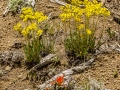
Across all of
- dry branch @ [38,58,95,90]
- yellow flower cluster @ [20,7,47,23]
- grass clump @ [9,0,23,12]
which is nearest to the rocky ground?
dry branch @ [38,58,95,90]

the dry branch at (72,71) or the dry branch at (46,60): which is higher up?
the dry branch at (46,60)

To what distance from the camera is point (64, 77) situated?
6.09m

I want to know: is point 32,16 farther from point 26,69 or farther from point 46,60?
point 26,69

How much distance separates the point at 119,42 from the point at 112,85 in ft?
4.51

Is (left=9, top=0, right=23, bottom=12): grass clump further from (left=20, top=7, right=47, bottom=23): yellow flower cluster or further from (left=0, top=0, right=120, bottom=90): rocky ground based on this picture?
(left=20, top=7, right=47, bottom=23): yellow flower cluster

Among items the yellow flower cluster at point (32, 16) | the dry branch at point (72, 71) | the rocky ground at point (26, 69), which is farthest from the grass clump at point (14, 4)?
the dry branch at point (72, 71)

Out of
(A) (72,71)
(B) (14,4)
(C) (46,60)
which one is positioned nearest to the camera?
(A) (72,71)

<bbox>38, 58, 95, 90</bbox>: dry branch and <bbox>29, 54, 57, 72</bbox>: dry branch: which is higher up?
<bbox>29, 54, 57, 72</bbox>: dry branch

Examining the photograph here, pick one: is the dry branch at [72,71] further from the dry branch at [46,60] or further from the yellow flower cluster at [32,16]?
the yellow flower cluster at [32,16]

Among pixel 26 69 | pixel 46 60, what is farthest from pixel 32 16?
pixel 26 69

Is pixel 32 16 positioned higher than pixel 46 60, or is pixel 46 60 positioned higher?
pixel 32 16

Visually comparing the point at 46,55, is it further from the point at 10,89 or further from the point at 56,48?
the point at 10,89

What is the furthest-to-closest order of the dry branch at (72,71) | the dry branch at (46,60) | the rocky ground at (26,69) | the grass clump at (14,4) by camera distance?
1. the grass clump at (14,4)
2. the dry branch at (46,60)
3. the rocky ground at (26,69)
4. the dry branch at (72,71)

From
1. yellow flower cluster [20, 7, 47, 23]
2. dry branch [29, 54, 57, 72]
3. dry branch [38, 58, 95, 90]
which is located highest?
yellow flower cluster [20, 7, 47, 23]
